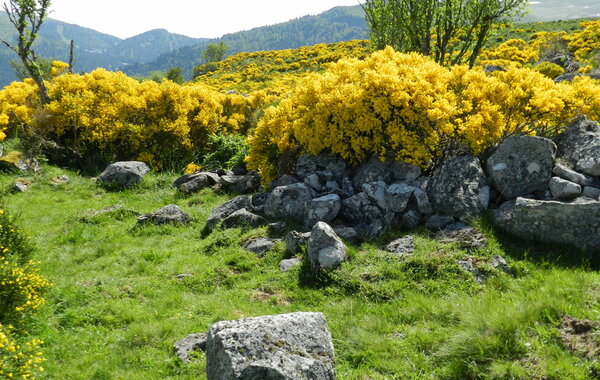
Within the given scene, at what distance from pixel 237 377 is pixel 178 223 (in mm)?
7775

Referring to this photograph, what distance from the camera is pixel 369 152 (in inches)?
431

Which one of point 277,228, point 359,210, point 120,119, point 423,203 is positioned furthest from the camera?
point 120,119

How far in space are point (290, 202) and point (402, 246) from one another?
11.3ft

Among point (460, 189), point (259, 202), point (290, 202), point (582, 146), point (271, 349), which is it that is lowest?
point (259, 202)

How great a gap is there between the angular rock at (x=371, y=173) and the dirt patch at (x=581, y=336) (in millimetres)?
5353

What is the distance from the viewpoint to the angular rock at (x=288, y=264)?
8.27 m

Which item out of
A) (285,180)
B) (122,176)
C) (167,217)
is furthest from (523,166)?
(122,176)

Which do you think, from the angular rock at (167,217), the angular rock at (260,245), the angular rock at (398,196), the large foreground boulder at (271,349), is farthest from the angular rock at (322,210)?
the large foreground boulder at (271,349)

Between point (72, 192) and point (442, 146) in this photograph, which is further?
point (72, 192)

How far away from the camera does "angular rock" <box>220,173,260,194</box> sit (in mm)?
13516

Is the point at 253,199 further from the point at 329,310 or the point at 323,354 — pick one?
the point at 323,354

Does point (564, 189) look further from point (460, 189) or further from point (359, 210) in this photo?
point (359, 210)

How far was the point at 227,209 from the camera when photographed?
11.3 m

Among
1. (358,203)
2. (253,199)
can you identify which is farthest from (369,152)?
(253,199)
